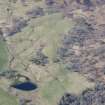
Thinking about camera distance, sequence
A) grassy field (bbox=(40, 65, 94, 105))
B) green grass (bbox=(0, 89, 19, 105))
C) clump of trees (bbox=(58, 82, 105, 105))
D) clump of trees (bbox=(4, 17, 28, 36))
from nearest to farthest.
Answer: green grass (bbox=(0, 89, 19, 105)) < clump of trees (bbox=(58, 82, 105, 105)) < grassy field (bbox=(40, 65, 94, 105)) < clump of trees (bbox=(4, 17, 28, 36))

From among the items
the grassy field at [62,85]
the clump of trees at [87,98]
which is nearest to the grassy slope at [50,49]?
the grassy field at [62,85]

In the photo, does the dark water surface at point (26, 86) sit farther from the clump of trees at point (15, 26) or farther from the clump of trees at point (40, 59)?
the clump of trees at point (15, 26)

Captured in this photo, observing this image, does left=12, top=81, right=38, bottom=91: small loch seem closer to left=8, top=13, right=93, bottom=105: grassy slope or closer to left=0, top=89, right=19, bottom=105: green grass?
left=8, top=13, right=93, bottom=105: grassy slope

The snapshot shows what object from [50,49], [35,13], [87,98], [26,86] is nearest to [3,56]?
[50,49]

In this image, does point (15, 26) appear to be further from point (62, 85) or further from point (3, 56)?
point (62, 85)

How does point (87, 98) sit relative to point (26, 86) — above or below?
below

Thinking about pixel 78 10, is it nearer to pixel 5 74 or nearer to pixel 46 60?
pixel 46 60

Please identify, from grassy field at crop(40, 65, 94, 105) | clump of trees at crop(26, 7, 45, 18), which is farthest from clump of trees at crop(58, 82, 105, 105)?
clump of trees at crop(26, 7, 45, 18)

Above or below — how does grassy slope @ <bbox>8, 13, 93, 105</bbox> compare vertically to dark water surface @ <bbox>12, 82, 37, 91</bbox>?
above
